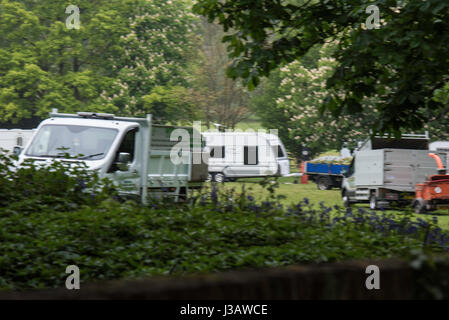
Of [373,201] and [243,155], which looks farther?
[243,155]

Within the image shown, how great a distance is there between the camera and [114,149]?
13.1 metres

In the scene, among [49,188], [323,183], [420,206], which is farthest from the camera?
[323,183]

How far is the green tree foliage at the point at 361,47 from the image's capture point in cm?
954

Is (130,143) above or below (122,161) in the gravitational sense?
above

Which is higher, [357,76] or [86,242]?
[357,76]

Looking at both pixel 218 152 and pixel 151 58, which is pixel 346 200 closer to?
pixel 218 152

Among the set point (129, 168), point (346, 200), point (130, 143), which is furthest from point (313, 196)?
point (129, 168)

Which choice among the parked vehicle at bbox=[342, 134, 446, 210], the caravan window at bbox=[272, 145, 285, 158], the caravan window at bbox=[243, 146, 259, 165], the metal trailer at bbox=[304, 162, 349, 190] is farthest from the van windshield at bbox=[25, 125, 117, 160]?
the caravan window at bbox=[272, 145, 285, 158]

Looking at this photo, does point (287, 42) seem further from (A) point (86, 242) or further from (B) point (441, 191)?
(B) point (441, 191)

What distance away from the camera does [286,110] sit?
152 feet

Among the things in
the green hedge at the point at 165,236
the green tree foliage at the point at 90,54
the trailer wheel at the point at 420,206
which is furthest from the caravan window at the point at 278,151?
the green hedge at the point at 165,236

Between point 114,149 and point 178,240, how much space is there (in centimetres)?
573

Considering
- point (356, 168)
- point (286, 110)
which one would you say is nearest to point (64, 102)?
point (286, 110)

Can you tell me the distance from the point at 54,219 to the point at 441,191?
1724 cm
